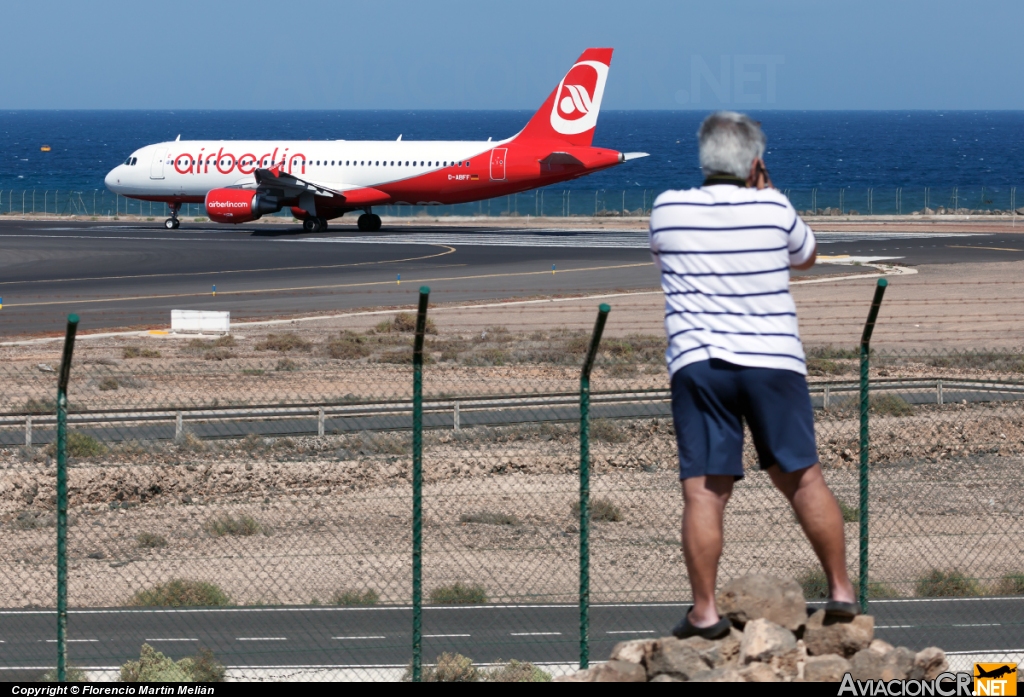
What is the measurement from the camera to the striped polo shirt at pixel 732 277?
18.3 feet

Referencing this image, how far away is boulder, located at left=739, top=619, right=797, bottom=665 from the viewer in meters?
5.75

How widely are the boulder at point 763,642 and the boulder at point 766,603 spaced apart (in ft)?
0.60

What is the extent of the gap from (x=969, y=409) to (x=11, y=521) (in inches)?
553

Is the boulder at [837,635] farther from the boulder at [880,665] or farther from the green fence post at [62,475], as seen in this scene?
the green fence post at [62,475]

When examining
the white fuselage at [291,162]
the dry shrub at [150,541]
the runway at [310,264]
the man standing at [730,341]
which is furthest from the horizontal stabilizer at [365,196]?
the man standing at [730,341]

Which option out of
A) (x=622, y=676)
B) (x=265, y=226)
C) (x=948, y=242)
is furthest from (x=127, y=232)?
(x=622, y=676)

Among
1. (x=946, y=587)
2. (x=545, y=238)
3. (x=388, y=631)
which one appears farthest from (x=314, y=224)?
(x=388, y=631)

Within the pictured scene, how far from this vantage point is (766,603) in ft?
20.0

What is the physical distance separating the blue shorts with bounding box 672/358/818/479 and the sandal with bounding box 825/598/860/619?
0.72 meters

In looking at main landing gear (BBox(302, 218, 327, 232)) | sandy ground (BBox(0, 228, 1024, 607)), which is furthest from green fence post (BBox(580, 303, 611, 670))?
main landing gear (BBox(302, 218, 327, 232))

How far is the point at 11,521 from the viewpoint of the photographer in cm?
1482

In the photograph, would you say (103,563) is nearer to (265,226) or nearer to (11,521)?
(11,521)

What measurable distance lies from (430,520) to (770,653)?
9634 millimetres

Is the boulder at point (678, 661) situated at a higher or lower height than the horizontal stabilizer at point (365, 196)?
lower
